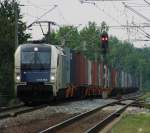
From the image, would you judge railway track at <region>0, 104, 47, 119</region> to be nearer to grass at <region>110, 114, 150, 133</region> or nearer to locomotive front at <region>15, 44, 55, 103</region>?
locomotive front at <region>15, 44, 55, 103</region>

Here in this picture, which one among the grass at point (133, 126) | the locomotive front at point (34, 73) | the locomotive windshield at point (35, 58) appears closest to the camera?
the grass at point (133, 126)

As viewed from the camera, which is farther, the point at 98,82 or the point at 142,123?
the point at 98,82

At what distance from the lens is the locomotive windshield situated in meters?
32.9

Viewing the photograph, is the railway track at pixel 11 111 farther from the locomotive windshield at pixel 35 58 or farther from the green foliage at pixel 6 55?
the green foliage at pixel 6 55

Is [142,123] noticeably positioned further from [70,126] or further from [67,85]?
[67,85]

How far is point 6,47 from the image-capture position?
135ft

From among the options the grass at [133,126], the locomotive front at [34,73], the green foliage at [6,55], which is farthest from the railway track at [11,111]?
the green foliage at [6,55]

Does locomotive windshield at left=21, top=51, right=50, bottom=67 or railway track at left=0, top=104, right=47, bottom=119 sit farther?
locomotive windshield at left=21, top=51, right=50, bottom=67

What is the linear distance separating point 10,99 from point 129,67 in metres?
115

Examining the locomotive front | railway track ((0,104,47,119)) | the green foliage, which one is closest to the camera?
railway track ((0,104,47,119))

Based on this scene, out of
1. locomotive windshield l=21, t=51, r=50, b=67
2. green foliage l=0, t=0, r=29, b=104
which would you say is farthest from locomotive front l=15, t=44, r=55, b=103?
green foliage l=0, t=0, r=29, b=104

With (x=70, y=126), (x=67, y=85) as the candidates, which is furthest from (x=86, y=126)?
(x=67, y=85)

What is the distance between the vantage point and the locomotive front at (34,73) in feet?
106

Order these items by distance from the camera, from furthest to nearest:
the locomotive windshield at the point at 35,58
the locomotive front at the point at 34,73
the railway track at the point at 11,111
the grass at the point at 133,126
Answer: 1. the locomotive windshield at the point at 35,58
2. the locomotive front at the point at 34,73
3. the railway track at the point at 11,111
4. the grass at the point at 133,126
